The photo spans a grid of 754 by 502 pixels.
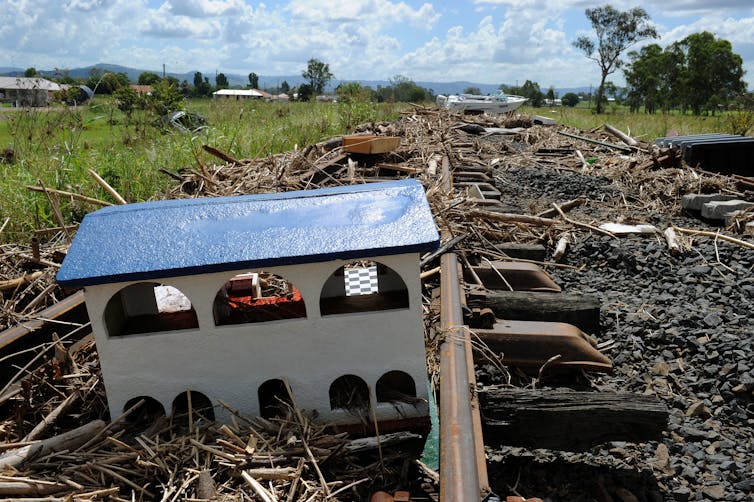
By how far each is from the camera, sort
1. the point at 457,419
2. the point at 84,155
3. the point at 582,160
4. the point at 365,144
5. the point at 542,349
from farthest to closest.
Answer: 1. the point at 582,160
2. the point at 365,144
3. the point at 84,155
4. the point at 542,349
5. the point at 457,419

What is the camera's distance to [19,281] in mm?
4273

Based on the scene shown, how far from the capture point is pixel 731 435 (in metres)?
2.91

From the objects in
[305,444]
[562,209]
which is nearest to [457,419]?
[305,444]

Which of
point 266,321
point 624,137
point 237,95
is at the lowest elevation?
point 266,321

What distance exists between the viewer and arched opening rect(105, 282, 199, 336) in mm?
2672

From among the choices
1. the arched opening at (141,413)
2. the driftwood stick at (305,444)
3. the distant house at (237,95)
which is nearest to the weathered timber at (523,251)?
the driftwood stick at (305,444)

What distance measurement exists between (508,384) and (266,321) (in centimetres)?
137

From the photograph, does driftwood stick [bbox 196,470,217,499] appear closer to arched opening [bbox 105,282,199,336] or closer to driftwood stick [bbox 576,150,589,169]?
arched opening [bbox 105,282,199,336]

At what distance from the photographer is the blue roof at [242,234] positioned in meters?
2.27

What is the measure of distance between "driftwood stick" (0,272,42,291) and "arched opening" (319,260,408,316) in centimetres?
246

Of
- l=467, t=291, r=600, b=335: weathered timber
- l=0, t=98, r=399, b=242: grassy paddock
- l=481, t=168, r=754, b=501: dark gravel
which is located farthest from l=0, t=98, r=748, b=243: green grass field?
l=481, t=168, r=754, b=501: dark gravel

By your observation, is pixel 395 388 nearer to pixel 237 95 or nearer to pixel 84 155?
pixel 84 155

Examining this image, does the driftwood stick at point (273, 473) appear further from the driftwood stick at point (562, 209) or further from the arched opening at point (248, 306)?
the driftwood stick at point (562, 209)

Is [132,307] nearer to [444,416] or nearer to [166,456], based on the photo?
[166,456]
